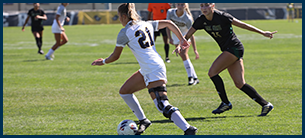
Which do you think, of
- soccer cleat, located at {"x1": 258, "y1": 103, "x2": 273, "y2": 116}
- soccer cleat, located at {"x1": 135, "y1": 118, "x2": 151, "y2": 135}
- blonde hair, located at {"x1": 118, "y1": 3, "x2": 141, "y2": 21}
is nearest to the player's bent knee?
soccer cleat, located at {"x1": 135, "y1": 118, "x2": 151, "y2": 135}

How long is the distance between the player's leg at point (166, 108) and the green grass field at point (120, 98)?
597 mm

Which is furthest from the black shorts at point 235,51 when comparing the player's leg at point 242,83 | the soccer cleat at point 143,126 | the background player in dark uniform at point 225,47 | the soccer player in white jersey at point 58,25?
the soccer player in white jersey at point 58,25

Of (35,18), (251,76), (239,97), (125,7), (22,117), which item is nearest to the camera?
(125,7)

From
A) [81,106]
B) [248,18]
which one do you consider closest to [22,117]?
[81,106]

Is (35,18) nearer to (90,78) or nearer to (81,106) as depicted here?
(90,78)

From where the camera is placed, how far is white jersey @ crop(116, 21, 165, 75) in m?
4.87

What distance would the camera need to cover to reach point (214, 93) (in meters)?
7.99

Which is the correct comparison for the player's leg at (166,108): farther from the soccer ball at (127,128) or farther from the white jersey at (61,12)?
Result: the white jersey at (61,12)

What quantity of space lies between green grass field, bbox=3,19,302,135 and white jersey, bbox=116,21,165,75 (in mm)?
1016

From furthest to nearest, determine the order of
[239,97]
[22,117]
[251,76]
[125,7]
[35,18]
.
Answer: [35,18], [251,76], [239,97], [22,117], [125,7]

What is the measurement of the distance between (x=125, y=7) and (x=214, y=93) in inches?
145

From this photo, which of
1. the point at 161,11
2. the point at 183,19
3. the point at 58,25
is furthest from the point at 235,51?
the point at 58,25

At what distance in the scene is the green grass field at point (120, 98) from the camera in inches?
221

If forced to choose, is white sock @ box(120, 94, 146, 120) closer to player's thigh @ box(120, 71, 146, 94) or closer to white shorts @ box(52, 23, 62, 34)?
player's thigh @ box(120, 71, 146, 94)
